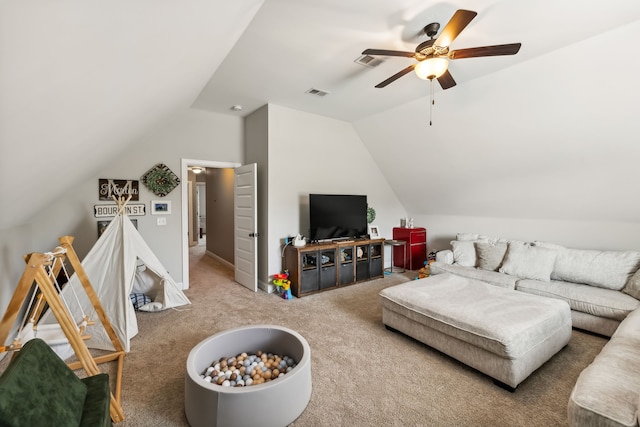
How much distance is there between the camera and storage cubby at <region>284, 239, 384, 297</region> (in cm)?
418

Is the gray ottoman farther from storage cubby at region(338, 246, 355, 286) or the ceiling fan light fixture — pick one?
the ceiling fan light fixture

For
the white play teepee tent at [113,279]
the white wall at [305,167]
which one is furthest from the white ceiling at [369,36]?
the white play teepee tent at [113,279]

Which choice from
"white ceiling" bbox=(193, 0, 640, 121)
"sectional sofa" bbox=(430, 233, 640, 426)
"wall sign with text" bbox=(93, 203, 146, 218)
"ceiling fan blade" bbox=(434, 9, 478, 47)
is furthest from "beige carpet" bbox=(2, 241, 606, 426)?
"white ceiling" bbox=(193, 0, 640, 121)

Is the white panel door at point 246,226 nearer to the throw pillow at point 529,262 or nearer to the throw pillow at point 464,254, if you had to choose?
the throw pillow at point 464,254

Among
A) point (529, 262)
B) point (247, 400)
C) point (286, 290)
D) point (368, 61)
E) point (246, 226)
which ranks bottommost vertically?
point (286, 290)

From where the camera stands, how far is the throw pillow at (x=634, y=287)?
2909 mm

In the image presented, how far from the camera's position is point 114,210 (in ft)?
12.8

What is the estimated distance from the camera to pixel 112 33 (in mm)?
1219

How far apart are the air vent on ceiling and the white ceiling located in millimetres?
57

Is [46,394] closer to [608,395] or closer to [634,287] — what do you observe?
[608,395]

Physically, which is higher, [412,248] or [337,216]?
[337,216]

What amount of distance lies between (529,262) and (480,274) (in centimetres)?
60

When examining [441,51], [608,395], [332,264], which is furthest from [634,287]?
[332,264]

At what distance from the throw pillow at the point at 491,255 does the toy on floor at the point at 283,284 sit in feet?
9.52
